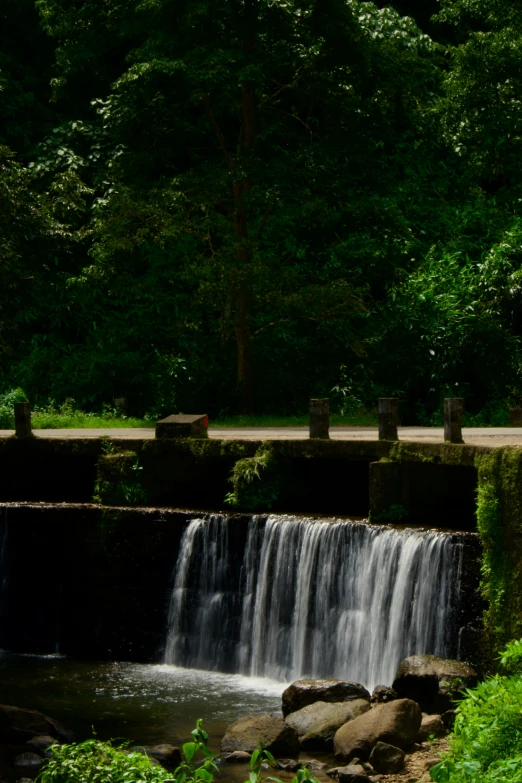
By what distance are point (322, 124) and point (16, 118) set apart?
1019 centimetres

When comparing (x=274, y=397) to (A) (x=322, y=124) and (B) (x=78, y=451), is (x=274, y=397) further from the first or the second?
(B) (x=78, y=451)

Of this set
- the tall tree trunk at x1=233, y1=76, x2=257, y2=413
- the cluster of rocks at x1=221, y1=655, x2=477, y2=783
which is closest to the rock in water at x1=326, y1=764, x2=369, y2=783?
the cluster of rocks at x1=221, y1=655, x2=477, y2=783

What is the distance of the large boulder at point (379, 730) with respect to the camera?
37.9 feet

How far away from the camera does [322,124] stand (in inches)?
933

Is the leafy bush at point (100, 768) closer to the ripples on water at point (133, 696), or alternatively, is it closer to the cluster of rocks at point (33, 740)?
the cluster of rocks at point (33, 740)

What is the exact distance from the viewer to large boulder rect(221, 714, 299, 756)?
38.8ft

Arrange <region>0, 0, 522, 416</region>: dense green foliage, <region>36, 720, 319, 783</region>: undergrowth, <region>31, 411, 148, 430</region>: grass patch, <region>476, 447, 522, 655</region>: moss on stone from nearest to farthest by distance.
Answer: <region>36, 720, 319, 783</region>: undergrowth
<region>476, 447, 522, 655</region>: moss on stone
<region>0, 0, 522, 416</region>: dense green foliage
<region>31, 411, 148, 430</region>: grass patch

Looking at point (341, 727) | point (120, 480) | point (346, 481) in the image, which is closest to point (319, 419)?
point (346, 481)

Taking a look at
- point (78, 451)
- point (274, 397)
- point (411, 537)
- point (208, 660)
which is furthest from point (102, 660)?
point (274, 397)

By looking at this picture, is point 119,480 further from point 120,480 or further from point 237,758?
point 237,758

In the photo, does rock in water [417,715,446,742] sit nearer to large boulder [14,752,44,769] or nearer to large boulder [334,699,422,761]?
large boulder [334,699,422,761]

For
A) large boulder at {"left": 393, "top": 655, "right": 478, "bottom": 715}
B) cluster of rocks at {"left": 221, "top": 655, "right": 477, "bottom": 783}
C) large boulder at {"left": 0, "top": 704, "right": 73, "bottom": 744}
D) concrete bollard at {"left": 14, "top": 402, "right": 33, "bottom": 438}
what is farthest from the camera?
concrete bollard at {"left": 14, "top": 402, "right": 33, "bottom": 438}

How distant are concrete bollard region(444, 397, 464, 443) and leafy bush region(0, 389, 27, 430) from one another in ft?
34.7

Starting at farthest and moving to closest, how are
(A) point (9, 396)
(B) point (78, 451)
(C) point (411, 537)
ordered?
1. (A) point (9, 396)
2. (B) point (78, 451)
3. (C) point (411, 537)
